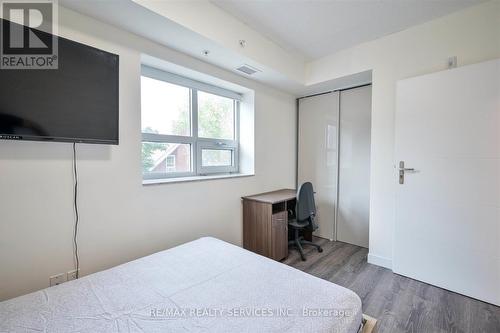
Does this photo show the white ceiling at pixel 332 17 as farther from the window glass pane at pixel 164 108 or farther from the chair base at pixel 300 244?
the chair base at pixel 300 244

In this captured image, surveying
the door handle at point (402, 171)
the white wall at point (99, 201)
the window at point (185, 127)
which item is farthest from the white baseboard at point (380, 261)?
the window at point (185, 127)

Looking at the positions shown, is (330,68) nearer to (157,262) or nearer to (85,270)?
(157,262)

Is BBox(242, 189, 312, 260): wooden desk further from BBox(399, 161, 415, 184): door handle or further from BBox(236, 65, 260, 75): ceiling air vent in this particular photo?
BBox(236, 65, 260, 75): ceiling air vent

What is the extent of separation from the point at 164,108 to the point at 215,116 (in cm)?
72

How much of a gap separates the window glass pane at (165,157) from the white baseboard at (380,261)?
2499 millimetres

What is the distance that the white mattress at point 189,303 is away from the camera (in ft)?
3.02

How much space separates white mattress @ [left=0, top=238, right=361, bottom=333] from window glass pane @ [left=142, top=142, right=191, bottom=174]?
112cm

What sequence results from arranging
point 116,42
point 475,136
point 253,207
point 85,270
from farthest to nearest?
point 253,207 → point 475,136 → point 116,42 → point 85,270

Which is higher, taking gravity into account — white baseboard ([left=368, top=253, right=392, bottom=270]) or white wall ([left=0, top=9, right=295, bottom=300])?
white wall ([left=0, top=9, right=295, bottom=300])

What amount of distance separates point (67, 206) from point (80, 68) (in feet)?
3.25

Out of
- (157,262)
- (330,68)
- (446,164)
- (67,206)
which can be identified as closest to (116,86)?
(67,206)

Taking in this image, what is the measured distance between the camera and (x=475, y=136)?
6.35ft

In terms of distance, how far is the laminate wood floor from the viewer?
1.64 m

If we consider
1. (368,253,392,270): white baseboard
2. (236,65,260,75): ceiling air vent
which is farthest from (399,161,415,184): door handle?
(236,65,260,75): ceiling air vent
